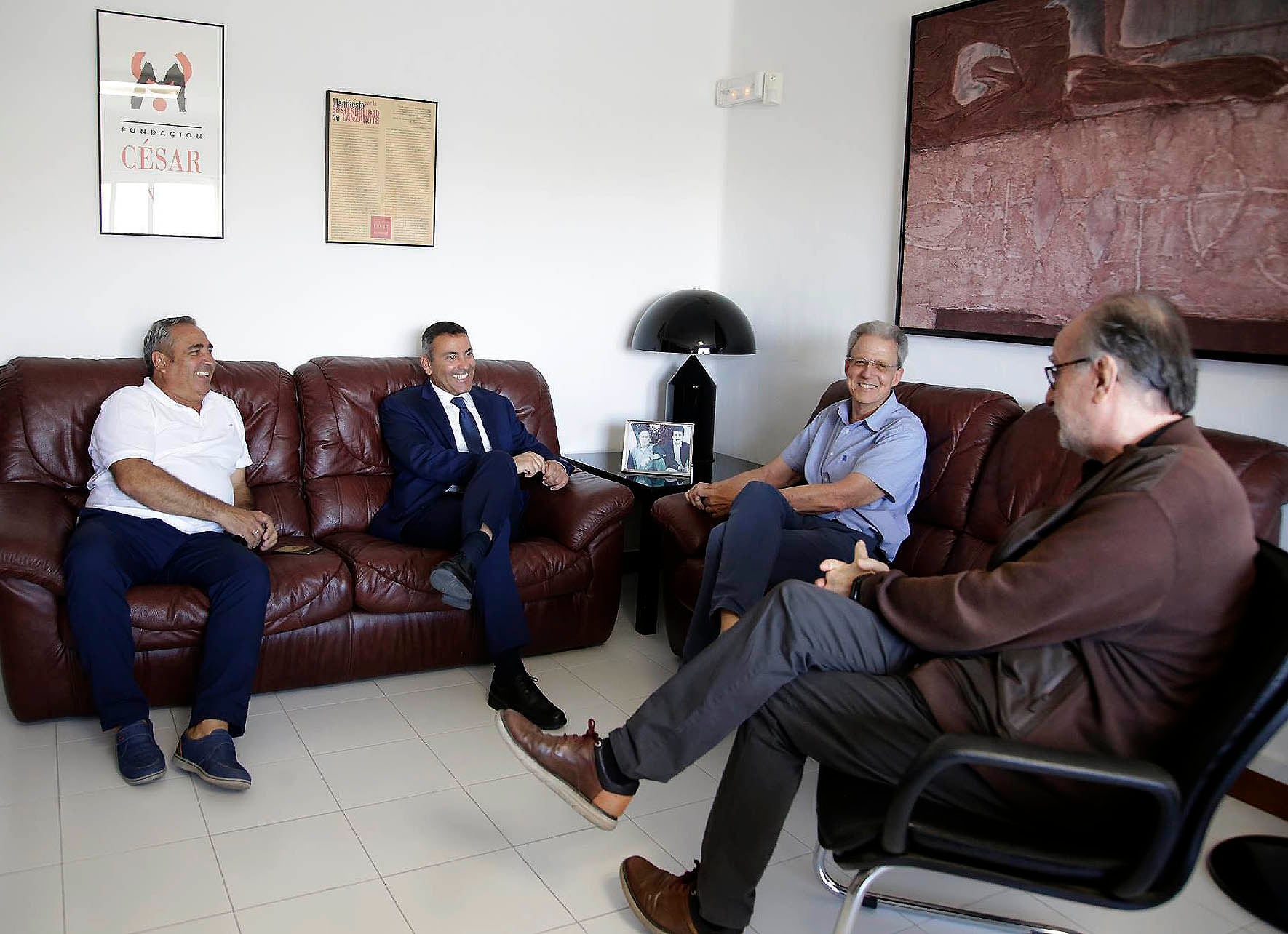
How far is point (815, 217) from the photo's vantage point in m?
4.07

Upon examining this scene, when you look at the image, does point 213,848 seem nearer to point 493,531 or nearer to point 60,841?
point 60,841

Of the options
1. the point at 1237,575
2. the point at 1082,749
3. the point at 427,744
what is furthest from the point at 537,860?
the point at 1237,575

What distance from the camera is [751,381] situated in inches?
176

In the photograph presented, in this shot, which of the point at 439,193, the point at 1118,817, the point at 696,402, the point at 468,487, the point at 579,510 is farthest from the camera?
the point at 696,402

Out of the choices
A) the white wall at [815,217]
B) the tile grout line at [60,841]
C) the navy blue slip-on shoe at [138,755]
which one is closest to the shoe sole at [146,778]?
the navy blue slip-on shoe at [138,755]

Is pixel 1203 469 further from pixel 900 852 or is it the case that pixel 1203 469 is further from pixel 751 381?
pixel 751 381

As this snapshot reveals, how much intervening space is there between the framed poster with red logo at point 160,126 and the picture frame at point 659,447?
1.72 m

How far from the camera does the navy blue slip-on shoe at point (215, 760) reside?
8.10 feet

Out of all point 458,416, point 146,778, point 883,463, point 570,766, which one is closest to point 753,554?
point 883,463

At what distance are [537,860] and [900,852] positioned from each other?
0.98 metres

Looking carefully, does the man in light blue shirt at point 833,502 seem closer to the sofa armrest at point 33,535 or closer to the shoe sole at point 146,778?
the shoe sole at point 146,778

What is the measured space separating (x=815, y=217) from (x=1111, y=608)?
280 centimetres

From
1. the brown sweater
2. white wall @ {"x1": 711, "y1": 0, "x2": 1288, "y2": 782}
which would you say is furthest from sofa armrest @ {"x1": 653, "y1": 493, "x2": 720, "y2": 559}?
the brown sweater

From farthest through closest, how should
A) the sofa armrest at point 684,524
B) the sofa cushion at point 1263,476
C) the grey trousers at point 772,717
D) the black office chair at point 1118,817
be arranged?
1. the sofa armrest at point 684,524
2. the sofa cushion at point 1263,476
3. the grey trousers at point 772,717
4. the black office chair at point 1118,817
